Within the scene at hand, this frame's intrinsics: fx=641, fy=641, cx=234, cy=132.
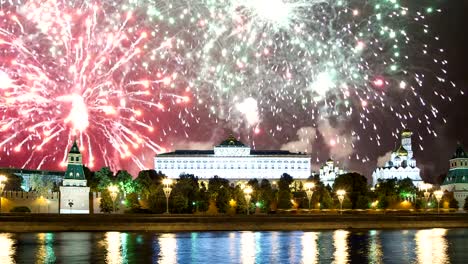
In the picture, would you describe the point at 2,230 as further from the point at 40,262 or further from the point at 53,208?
the point at 53,208

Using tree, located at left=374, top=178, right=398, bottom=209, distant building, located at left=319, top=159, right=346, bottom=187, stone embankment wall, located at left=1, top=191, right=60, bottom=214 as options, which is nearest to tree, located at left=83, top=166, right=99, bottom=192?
stone embankment wall, located at left=1, top=191, right=60, bottom=214

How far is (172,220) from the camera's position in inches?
1731

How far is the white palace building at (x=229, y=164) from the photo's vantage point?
160 meters

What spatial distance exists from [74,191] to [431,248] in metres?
58.1

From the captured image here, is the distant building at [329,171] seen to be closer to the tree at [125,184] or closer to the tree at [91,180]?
the tree at [125,184]

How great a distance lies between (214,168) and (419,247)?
132m

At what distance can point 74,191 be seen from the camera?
7875 cm

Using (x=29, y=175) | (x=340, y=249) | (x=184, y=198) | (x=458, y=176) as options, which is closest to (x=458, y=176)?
(x=458, y=176)

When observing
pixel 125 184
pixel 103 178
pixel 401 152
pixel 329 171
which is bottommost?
pixel 125 184

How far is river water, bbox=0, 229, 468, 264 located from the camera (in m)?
23.8

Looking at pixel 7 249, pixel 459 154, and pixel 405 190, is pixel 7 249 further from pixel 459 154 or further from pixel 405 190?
pixel 459 154

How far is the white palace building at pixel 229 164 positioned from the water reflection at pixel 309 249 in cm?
12521

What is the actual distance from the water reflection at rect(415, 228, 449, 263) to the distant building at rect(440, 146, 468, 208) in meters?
77.5

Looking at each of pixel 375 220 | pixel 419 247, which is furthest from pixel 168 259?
pixel 375 220
